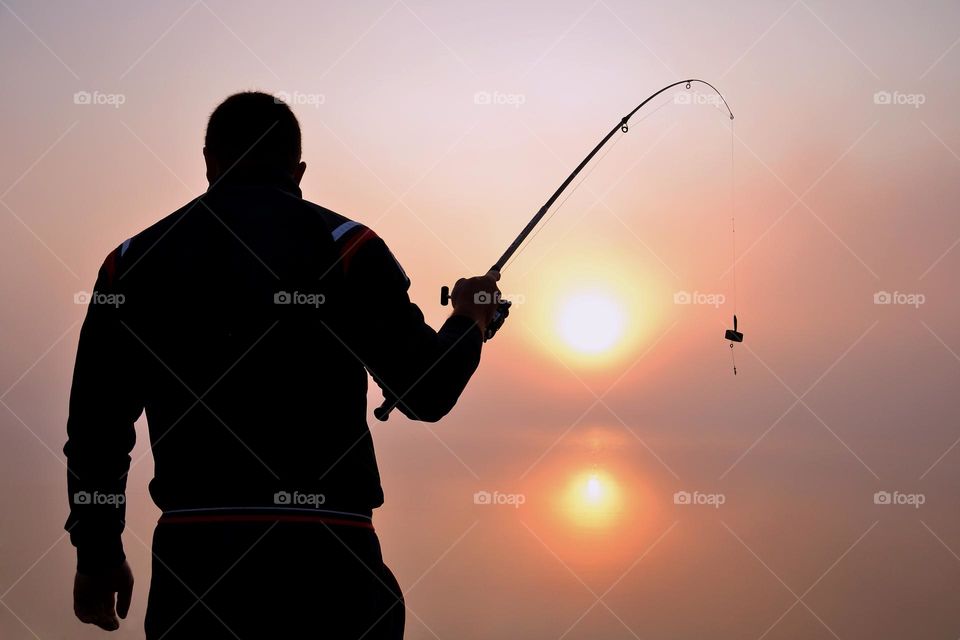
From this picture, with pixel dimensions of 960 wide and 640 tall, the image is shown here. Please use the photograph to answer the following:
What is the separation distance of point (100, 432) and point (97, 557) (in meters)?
0.26

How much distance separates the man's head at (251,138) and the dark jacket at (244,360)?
0.07 meters

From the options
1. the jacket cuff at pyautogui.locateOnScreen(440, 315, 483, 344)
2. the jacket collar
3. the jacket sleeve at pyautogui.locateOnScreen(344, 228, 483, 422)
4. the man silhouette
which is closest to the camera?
the man silhouette

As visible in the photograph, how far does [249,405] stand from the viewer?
78.5 inches

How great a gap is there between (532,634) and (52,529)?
23.7 feet

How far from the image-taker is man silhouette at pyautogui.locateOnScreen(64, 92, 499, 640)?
1982 mm

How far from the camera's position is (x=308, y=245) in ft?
6.86

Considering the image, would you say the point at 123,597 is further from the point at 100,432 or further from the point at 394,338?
the point at 394,338

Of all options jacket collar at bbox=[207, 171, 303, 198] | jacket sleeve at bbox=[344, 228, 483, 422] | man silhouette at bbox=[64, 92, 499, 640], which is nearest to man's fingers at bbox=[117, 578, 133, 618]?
man silhouette at bbox=[64, 92, 499, 640]

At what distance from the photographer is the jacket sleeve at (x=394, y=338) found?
6.92 feet

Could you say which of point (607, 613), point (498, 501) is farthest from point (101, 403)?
point (498, 501)

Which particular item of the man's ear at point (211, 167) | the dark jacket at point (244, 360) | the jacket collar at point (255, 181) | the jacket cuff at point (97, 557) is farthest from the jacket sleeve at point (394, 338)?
the jacket cuff at point (97, 557)

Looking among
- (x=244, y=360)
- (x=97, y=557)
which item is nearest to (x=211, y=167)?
(x=244, y=360)

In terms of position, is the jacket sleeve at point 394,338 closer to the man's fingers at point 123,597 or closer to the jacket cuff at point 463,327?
the jacket cuff at point 463,327

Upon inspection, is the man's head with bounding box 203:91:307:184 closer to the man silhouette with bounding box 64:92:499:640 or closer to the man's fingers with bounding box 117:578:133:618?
the man silhouette with bounding box 64:92:499:640
